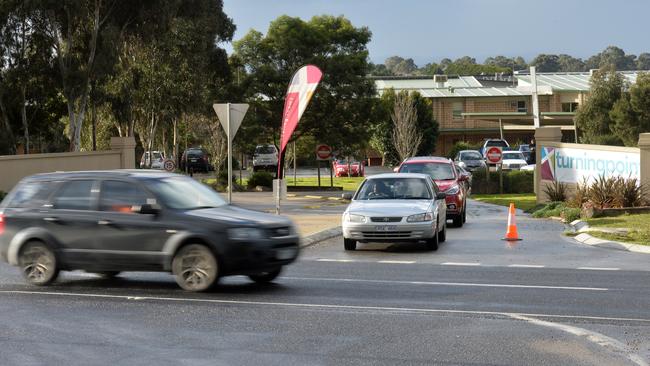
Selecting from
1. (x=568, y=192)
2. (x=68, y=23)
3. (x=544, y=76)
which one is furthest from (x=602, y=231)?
(x=544, y=76)

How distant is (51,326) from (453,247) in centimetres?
1060

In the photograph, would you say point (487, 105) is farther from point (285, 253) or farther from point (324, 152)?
point (285, 253)

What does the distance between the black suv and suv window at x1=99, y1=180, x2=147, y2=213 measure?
13 mm

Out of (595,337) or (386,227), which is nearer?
(595,337)

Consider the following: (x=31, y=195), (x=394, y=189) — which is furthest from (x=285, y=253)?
(x=394, y=189)

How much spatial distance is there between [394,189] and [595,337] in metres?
9.90

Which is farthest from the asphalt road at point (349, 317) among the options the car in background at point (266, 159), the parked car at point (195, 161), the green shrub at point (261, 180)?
the parked car at point (195, 161)

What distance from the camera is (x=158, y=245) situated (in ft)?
38.3

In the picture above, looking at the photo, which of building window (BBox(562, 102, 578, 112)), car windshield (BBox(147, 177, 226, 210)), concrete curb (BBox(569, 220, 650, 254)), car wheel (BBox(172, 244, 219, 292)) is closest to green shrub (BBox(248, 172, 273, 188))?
concrete curb (BBox(569, 220, 650, 254))

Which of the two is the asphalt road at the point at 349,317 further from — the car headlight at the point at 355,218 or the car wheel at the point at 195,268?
the car headlight at the point at 355,218

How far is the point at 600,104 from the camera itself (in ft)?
202

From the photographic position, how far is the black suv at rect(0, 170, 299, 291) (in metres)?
11.5

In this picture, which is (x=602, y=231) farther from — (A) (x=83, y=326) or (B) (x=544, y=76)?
(B) (x=544, y=76)

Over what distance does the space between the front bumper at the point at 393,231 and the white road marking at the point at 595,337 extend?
7059 mm
